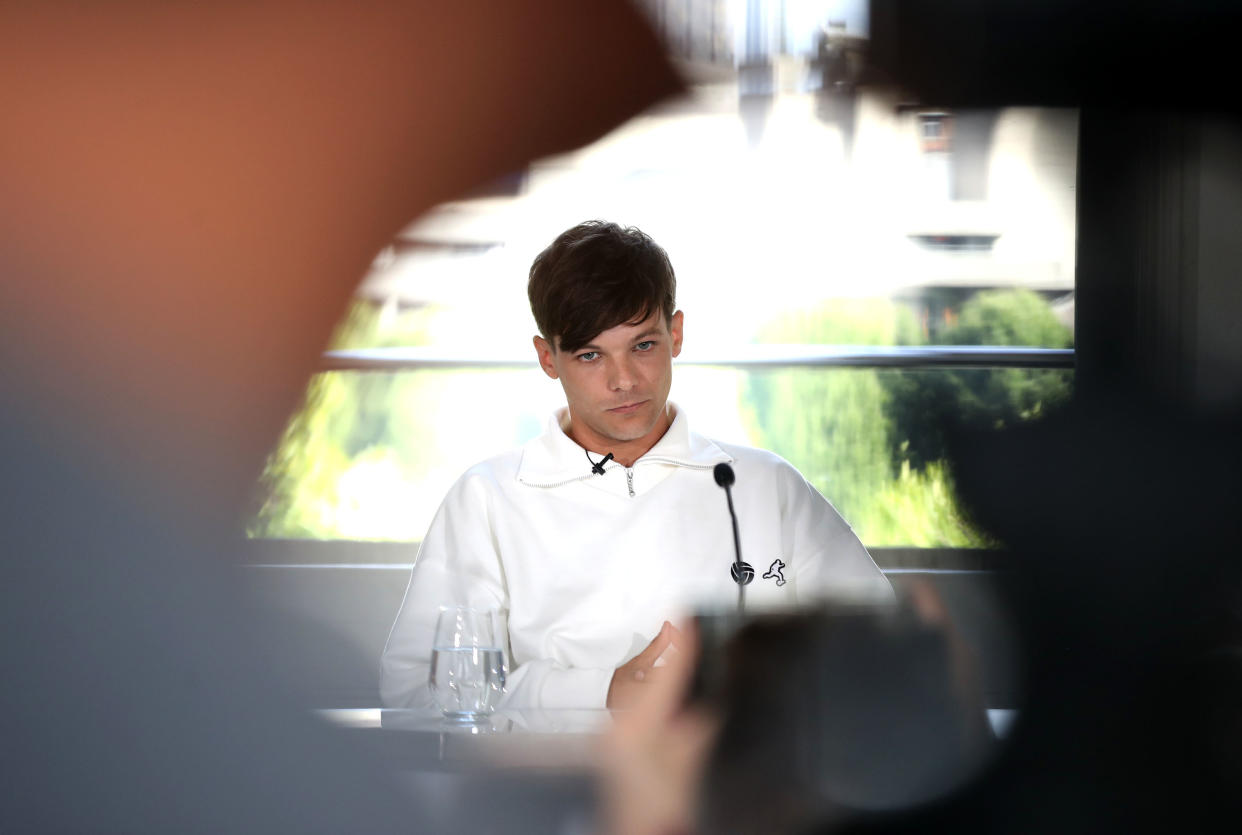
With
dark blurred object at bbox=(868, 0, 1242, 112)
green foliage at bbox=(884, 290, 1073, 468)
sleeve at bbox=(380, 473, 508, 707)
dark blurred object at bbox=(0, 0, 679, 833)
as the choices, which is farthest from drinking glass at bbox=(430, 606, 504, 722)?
dark blurred object at bbox=(868, 0, 1242, 112)

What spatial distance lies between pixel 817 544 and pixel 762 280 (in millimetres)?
971

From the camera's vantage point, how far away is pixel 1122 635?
72 centimetres

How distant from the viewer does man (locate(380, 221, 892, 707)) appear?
145 centimetres

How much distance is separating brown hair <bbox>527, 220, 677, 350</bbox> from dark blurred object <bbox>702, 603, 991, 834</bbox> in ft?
3.36

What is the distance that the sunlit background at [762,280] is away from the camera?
7.63 ft

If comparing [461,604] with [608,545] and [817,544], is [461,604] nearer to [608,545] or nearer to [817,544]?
[608,545]

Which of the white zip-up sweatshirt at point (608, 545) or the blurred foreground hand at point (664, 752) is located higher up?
the blurred foreground hand at point (664, 752)

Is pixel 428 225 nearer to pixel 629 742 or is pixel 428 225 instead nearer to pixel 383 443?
pixel 383 443

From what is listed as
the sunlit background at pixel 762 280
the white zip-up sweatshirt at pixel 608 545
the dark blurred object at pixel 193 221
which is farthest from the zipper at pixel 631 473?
the sunlit background at pixel 762 280

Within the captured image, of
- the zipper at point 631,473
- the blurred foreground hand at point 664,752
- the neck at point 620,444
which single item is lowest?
the zipper at point 631,473

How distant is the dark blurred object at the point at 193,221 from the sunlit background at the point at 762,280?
0.29 ft

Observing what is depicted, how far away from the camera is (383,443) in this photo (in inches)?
94.6

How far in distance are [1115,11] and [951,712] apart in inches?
88.1

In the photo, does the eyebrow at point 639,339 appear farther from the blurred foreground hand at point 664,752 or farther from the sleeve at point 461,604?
the blurred foreground hand at point 664,752
